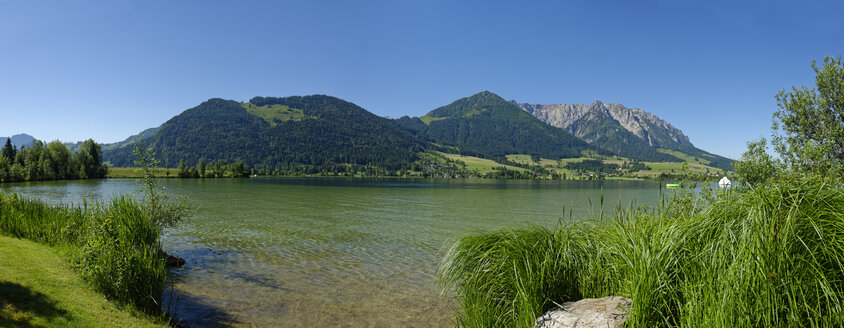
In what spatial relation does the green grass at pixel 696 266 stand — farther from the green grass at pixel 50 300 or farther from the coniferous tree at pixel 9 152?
the coniferous tree at pixel 9 152

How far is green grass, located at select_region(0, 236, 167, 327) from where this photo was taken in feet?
22.4

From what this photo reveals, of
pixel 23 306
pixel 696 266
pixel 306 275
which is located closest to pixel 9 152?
pixel 306 275

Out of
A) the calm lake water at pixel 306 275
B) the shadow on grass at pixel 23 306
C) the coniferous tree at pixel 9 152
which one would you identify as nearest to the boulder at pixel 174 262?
the calm lake water at pixel 306 275

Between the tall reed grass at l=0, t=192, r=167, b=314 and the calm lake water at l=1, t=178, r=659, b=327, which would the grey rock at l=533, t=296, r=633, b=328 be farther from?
the tall reed grass at l=0, t=192, r=167, b=314

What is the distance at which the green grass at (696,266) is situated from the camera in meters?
3.53

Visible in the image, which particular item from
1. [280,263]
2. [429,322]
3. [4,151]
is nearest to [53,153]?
[4,151]

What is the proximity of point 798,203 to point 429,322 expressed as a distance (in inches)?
357

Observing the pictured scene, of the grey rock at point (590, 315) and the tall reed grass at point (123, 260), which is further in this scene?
the tall reed grass at point (123, 260)

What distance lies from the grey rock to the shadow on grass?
9.03 metres

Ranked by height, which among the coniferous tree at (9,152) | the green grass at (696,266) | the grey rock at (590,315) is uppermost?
the coniferous tree at (9,152)

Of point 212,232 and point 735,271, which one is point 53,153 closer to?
point 212,232

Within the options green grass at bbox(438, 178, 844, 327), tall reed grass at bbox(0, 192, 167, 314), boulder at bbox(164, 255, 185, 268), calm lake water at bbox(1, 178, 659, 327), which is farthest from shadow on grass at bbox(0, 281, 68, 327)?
boulder at bbox(164, 255, 185, 268)

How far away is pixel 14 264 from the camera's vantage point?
9.24 metres

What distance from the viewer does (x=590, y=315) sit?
5250mm
